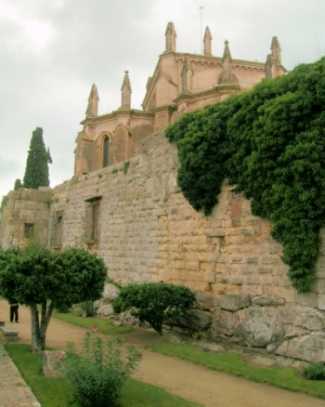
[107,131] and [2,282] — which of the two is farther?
[107,131]

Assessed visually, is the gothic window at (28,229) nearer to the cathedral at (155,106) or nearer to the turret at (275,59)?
the cathedral at (155,106)

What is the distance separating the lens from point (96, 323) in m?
13.1

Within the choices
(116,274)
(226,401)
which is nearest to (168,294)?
(226,401)

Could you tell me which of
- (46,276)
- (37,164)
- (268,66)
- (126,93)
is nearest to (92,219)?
(46,276)

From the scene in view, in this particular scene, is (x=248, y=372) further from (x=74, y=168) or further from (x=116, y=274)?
(x=74, y=168)

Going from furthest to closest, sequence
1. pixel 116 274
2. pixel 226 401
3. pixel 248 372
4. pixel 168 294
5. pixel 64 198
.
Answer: pixel 64 198
pixel 116 274
pixel 168 294
pixel 248 372
pixel 226 401

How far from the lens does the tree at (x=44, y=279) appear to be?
8344 millimetres

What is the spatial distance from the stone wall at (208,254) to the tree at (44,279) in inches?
112

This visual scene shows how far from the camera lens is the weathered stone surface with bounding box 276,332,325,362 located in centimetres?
784

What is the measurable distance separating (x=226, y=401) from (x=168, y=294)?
14.0 feet

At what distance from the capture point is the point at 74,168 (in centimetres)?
3784

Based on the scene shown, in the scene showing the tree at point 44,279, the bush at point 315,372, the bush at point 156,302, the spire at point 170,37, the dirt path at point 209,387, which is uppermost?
the spire at point 170,37

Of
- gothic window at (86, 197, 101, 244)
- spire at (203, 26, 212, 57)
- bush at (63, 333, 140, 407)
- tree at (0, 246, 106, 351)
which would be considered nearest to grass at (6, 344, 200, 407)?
bush at (63, 333, 140, 407)

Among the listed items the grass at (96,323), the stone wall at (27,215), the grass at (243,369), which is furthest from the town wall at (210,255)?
the stone wall at (27,215)
